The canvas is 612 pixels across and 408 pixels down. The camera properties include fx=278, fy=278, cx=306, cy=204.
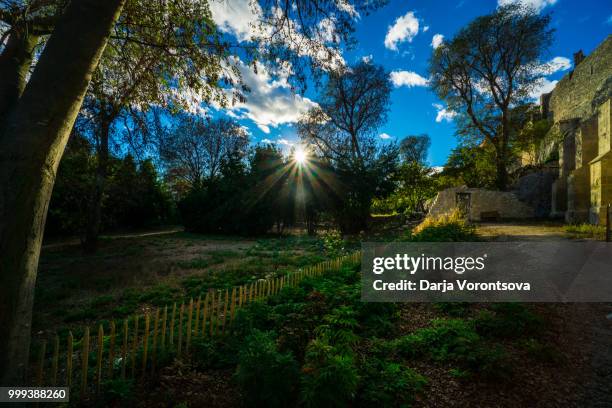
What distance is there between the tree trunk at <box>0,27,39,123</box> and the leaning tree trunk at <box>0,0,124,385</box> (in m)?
0.67

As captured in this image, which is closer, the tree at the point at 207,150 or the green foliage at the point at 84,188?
the green foliage at the point at 84,188

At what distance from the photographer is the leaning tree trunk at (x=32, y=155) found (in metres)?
2.39

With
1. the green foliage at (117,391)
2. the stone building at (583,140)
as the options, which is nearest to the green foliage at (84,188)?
the green foliage at (117,391)

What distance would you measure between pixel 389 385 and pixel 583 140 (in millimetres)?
17584

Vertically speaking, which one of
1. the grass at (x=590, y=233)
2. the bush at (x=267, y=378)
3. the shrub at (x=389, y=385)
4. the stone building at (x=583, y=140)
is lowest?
the shrub at (x=389, y=385)

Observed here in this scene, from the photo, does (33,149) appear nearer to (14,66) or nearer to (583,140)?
(14,66)

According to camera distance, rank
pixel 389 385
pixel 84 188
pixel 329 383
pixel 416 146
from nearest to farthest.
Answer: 1. pixel 329 383
2. pixel 389 385
3. pixel 84 188
4. pixel 416 146

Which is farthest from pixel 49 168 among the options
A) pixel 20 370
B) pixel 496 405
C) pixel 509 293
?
pixel 509 293

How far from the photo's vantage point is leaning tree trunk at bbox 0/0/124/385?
2391 millimetres

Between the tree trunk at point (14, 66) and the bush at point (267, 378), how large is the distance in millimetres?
3547

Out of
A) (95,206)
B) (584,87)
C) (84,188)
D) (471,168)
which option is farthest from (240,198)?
(584,87)

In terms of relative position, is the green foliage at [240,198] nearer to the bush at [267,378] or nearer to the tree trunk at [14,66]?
the tree trunk at [14,66]

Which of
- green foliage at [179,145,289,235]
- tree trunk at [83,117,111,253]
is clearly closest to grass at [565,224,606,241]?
green foliage at [179,145,289,235]

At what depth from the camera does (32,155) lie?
246 centimetres
